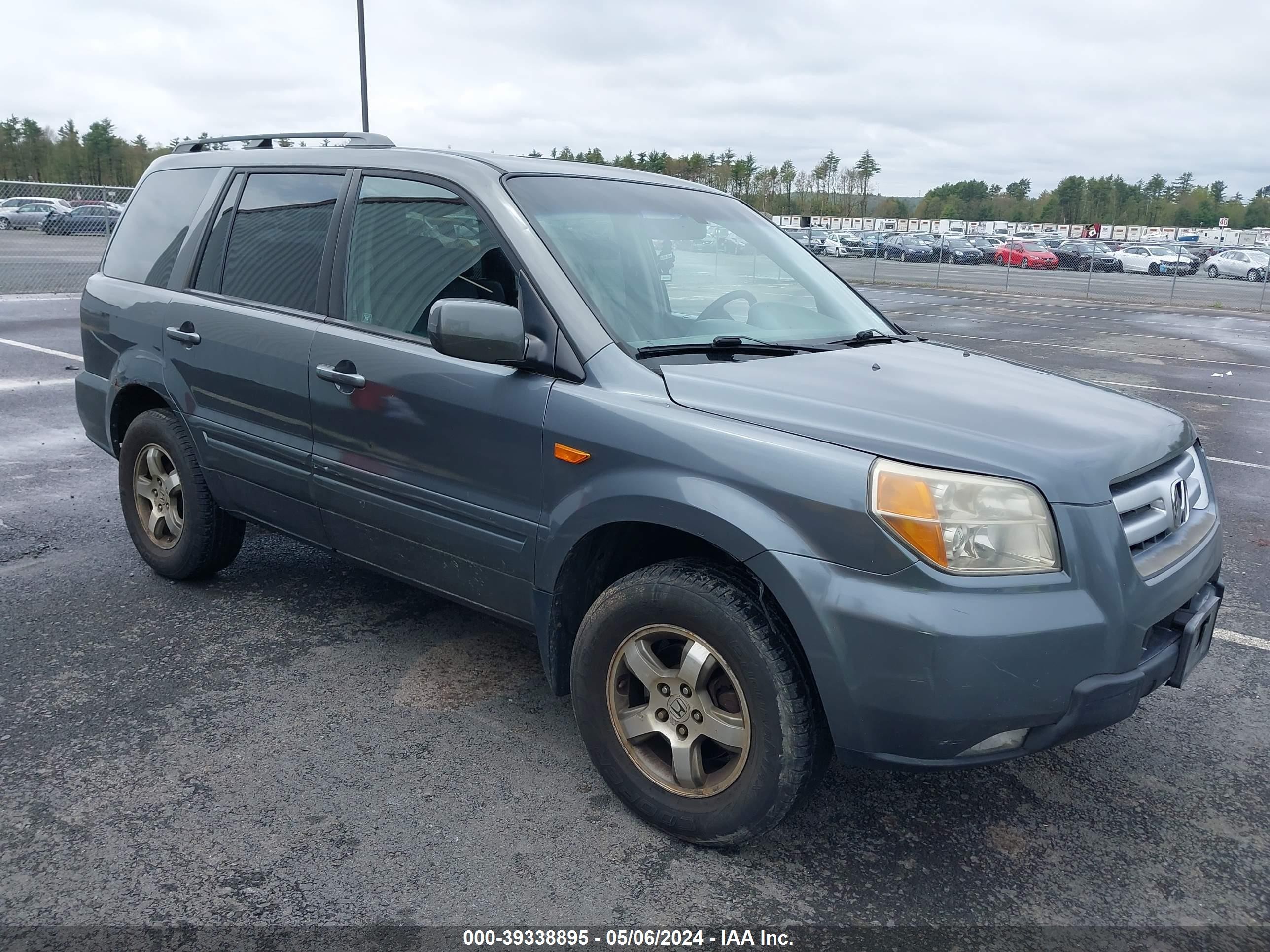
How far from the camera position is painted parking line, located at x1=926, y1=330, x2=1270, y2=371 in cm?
1423

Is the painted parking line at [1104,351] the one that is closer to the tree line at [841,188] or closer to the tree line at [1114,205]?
the tree line at [841,188]

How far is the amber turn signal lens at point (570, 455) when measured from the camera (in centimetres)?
288

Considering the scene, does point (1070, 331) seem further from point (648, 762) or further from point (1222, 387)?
point (648, 762)

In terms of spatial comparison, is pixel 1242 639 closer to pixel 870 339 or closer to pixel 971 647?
pixel 870 339

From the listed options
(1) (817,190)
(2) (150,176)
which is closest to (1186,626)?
(2) (150,176)

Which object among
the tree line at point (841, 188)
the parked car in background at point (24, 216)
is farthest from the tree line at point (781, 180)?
the parked car in background at point (24, 216)

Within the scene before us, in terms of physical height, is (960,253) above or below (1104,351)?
above

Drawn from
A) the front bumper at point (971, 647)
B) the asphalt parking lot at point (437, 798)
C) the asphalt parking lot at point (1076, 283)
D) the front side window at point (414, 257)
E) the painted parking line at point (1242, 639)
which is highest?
the front side window at point (414, 257)

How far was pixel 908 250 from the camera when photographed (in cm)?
4922

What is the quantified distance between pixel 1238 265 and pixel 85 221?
134ft

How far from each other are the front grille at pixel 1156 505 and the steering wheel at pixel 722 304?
1387 millimetres

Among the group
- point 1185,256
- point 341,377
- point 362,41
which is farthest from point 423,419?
point 1185,256

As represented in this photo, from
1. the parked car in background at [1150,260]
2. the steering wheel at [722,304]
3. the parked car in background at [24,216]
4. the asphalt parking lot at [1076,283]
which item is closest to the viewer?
the steering wheel at [722,304]

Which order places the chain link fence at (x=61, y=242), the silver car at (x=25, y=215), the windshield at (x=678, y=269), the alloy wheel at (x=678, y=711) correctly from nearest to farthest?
the alloy wheel at (x=678, y=711)
the windshield at (x=678, y=269)
the chain link fence at (x=61, y=242)
the silver car at (x=25, y=215)
